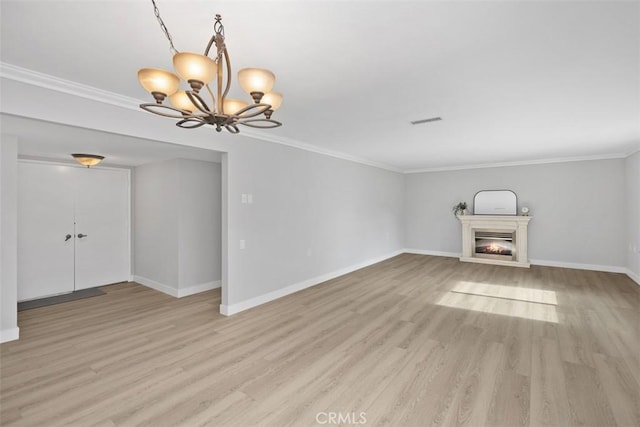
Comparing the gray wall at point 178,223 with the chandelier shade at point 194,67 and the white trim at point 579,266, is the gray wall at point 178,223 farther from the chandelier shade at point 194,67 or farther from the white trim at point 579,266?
the white trim at point 579,266

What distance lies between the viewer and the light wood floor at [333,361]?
210 centimetres

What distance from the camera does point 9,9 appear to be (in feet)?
5.48

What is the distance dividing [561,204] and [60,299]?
984cm

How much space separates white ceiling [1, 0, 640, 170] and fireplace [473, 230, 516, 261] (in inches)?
155

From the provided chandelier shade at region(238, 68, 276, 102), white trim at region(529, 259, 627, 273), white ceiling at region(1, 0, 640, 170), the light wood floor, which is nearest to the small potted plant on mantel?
white trim at region(529, 259, 627, 273)

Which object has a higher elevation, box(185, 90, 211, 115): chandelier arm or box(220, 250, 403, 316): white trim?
box(185, 90, 211, 115): chandelier arm

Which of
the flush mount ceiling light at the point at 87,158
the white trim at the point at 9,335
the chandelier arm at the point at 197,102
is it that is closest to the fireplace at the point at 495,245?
the chandelier arm at the point at 197,102

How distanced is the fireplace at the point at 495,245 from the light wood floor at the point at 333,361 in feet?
8.08

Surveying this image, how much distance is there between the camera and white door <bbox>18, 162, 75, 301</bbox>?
15.3ft

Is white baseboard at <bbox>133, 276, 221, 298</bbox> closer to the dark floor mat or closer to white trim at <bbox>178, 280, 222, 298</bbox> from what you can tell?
white trim at <bbox>178, 280, 222, 298</bbox>

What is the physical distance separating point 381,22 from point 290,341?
294cm

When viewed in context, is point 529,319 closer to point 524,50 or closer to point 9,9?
point 524,50

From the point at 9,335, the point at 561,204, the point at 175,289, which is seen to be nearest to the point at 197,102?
the point at 9,335

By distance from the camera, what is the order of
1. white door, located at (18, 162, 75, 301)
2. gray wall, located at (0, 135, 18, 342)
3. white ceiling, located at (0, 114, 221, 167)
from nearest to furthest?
white ceiling, located at (0, 114, 221, 167) < gray wall, located at (0, 135, 18, 342) < white door, located at (18, 162, 75, 301)
